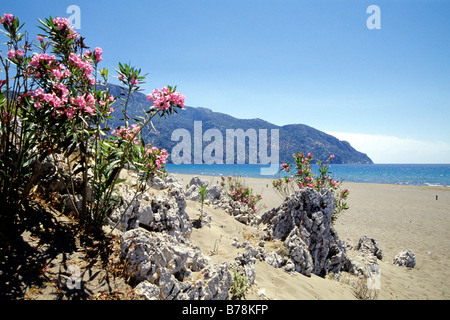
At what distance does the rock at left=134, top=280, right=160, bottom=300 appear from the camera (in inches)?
104

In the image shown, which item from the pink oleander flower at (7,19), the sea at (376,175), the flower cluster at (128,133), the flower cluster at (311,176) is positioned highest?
the pink oleander flower at (7,19)


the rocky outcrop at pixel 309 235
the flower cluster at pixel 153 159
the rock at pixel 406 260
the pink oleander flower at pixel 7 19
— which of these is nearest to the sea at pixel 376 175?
the rock at pixel 406 260

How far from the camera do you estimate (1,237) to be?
2.80 meters

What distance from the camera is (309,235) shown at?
18.8 ft

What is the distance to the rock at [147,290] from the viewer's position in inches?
104

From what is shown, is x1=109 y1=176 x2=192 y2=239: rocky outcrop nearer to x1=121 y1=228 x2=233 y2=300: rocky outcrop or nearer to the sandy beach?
the sandy beach

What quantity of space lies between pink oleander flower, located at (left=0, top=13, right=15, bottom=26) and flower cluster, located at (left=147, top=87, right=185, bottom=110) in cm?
235

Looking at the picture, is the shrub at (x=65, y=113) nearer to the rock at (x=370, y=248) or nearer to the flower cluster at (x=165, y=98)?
the flower cluster at (x=165, y=98)

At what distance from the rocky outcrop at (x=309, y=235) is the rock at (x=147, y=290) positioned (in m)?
3.02

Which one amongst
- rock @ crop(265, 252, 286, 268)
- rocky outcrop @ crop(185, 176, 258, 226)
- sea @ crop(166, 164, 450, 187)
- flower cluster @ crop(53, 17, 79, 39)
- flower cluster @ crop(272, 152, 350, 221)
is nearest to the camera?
flower cluster @ crop(53, 17, 79, 39)

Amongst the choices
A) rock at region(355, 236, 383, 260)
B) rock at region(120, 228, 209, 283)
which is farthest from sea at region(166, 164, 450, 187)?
rock at region(120, 228, 209, 283)

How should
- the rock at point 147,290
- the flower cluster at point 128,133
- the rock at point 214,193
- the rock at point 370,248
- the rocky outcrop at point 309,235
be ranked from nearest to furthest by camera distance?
the rock at point 147,290 < the flower cluster at point 128,133 < the rocky outcrop at point 309,235 < the rock at point 370,248 < the rock at point 214,193

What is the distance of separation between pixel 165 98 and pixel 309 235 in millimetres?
5009
